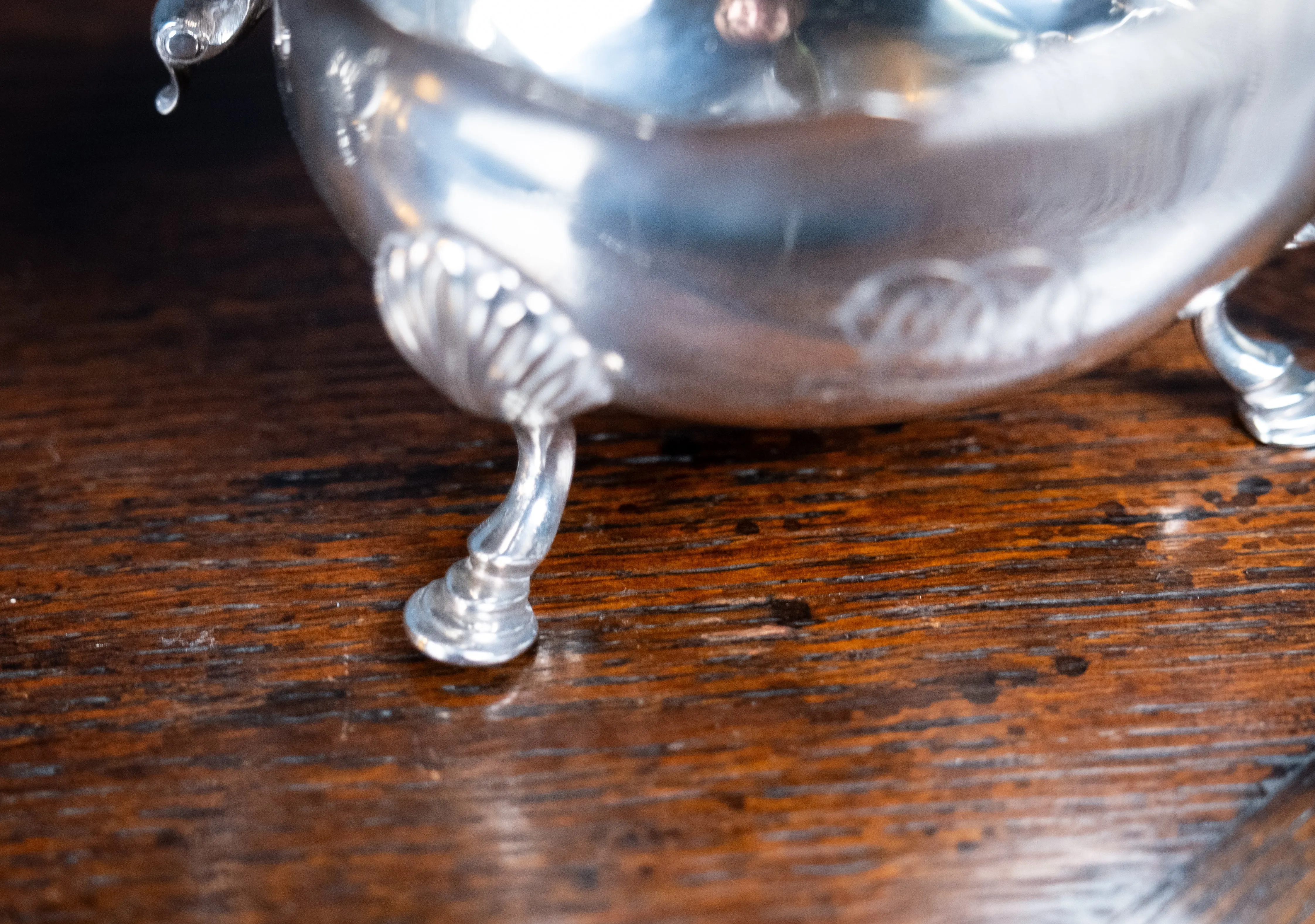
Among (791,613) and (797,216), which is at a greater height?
(797,216)

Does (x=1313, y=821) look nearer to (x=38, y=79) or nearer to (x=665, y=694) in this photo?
(x=665, y=694)

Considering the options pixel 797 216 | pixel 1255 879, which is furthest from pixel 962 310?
pixel 1255 879

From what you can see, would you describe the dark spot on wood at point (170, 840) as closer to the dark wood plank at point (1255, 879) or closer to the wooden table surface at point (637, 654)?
the wooden table surface at point (637, 654)

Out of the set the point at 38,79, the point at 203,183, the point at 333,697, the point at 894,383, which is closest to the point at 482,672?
the point at 333,697

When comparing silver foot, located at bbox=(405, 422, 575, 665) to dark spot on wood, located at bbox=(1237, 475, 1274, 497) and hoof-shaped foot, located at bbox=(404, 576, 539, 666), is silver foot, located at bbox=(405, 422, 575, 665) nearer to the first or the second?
hoof-shaped foot, located at bbox=(404, 576, 539, 666)

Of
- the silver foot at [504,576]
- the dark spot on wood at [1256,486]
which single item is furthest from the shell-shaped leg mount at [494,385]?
the dark spot on wood at [1256,486]

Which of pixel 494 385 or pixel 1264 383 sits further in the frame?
pixel 1264 383

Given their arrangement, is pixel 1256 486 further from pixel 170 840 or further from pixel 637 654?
pixel 170 840
